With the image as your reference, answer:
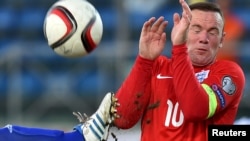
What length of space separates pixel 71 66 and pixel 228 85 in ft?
15.3

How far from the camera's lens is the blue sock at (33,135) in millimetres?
4465

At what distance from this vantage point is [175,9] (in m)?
9.09

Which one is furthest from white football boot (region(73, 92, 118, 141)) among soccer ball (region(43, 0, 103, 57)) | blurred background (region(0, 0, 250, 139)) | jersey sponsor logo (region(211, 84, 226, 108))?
blurred background (region(0, 0, 250, 139))

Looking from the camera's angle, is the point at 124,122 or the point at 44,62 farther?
the point at 44,62

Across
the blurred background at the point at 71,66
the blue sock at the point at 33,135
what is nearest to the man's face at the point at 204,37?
the blue sock at the point at 33,135

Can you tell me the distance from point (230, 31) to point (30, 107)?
2463 millimetres

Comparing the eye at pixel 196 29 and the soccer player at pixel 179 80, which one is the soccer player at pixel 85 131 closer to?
the soccer player at pixel 179 80

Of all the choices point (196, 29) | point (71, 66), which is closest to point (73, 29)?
point (196, 29)

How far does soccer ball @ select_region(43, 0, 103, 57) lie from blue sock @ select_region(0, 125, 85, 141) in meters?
0.47

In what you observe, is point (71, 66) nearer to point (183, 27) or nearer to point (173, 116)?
point (173, 116)

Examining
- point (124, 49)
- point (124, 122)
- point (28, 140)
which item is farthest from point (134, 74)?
point (124, 49)

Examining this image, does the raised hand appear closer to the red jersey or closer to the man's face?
the red jersey

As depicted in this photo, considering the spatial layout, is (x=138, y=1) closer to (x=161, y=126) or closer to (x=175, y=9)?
(x=175, y=9)

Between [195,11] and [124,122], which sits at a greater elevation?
[195,11]
